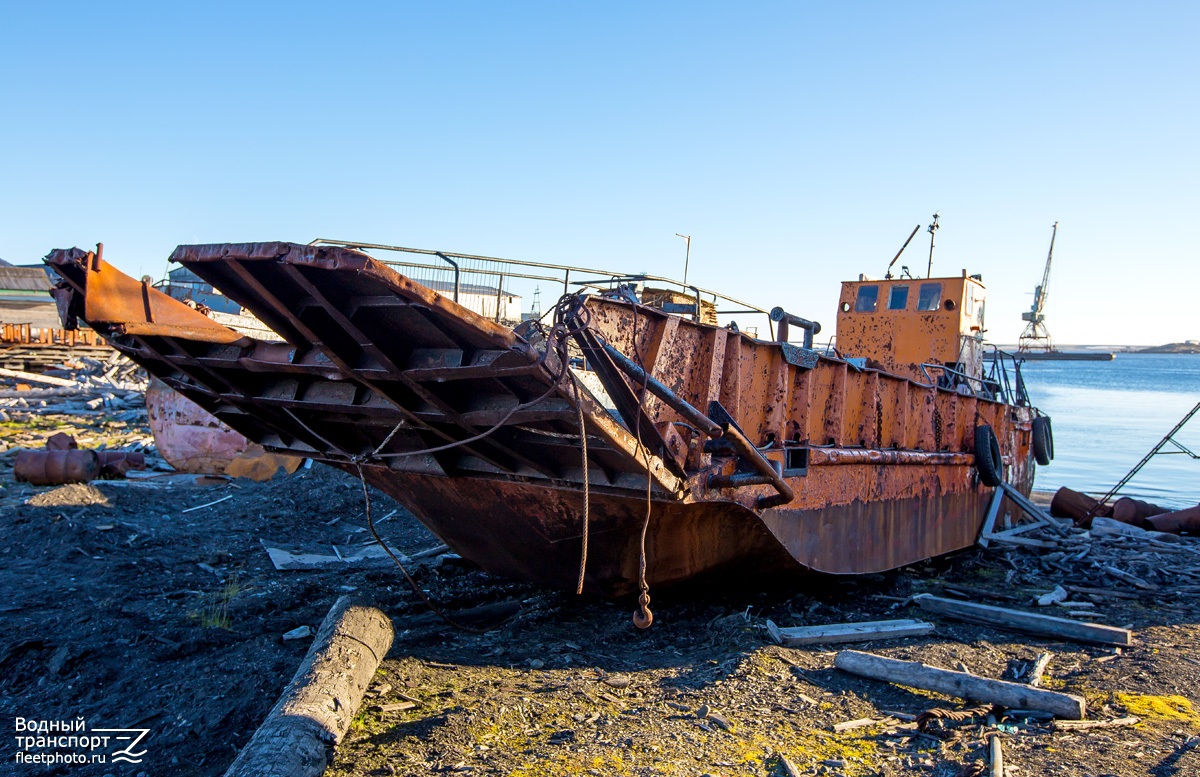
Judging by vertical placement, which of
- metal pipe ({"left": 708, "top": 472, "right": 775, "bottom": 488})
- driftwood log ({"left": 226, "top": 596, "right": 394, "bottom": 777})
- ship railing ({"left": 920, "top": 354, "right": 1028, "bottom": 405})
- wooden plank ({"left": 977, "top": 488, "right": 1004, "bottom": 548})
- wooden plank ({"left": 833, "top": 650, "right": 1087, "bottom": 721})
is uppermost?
ship railing ({"left": 920, "top": 354, "right": 1028, "bottom": 405})

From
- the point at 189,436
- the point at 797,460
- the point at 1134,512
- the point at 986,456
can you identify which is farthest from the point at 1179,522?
the point at 189,436

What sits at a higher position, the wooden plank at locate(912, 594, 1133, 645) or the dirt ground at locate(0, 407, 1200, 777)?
the wooden plank at locate(912, 594, 1133, 645)

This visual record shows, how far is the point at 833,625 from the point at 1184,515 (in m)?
9.44

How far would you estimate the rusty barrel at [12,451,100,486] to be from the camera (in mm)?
11547

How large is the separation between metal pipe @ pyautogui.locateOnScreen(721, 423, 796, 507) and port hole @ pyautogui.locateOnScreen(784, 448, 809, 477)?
0.74 meters

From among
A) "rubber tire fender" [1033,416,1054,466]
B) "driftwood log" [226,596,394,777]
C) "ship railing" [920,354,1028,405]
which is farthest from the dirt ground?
"rubber tire fender" [1033,416,1054,466]

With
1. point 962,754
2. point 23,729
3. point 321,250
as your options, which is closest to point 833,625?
point 962,754

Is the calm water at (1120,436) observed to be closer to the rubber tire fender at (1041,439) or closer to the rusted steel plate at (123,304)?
the rubber tire fender at (1041,439)

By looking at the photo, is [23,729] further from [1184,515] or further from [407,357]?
[1184,515]

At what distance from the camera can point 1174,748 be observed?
434cm

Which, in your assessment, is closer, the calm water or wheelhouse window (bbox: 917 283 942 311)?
wheelhouse window (bbox: 917 283 942 311)

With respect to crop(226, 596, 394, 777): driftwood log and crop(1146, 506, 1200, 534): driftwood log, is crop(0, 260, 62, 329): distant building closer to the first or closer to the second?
crop(226, 596, 394, 777): driftwood log

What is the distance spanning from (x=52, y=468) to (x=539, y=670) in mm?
9901

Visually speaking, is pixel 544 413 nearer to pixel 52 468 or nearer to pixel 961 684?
pixel 961 684
